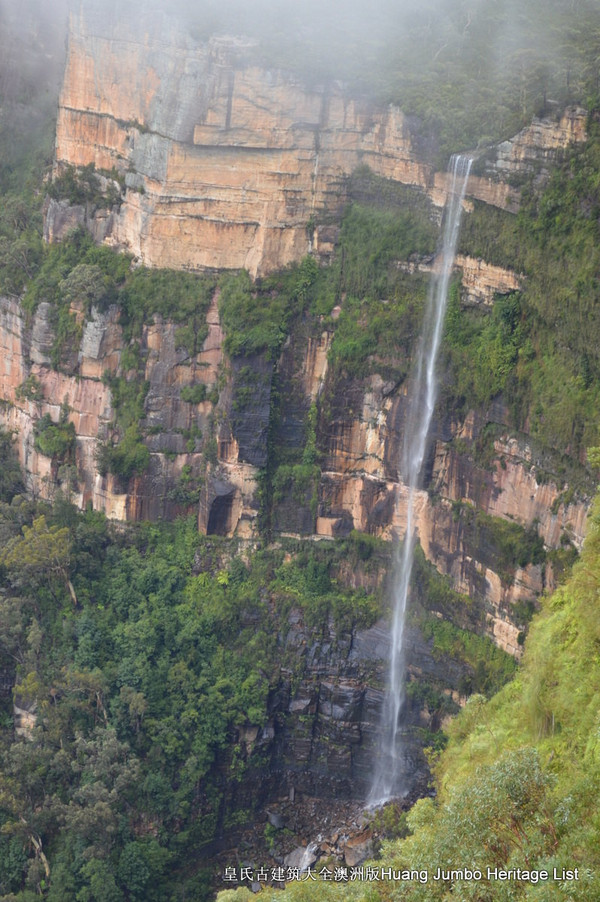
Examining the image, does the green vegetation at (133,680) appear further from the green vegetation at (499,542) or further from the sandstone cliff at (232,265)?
the green vegetation at (499,542)

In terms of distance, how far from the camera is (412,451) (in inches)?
1153

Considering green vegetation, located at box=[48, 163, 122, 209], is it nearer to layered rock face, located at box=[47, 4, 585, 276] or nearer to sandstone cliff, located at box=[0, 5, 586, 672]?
sandstone cliff, located at box=[0, 5, 586, 672]

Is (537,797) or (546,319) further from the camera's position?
(546,319)

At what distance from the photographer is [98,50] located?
31484mm

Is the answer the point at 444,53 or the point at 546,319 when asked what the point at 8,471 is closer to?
the point at 546,319

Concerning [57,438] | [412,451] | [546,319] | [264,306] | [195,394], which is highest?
[264,306]

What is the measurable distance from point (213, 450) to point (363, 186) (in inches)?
292

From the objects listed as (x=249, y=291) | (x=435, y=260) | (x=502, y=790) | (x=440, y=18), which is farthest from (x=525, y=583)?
(x=440, y=18)

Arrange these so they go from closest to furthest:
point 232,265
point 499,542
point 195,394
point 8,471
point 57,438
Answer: point 499,542 < point 232,265 < point 195,394 < point 57,438 < point 8,471

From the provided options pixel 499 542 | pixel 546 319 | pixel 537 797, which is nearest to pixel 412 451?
pixel 499 542

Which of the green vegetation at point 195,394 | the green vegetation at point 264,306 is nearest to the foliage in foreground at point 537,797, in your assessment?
the green vegetation at point 264,306

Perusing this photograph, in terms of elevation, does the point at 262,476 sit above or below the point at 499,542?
above

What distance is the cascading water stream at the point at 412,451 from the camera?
2817 centimetres

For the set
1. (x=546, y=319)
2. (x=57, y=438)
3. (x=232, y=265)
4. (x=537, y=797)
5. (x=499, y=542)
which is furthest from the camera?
(x=57, y=438)
